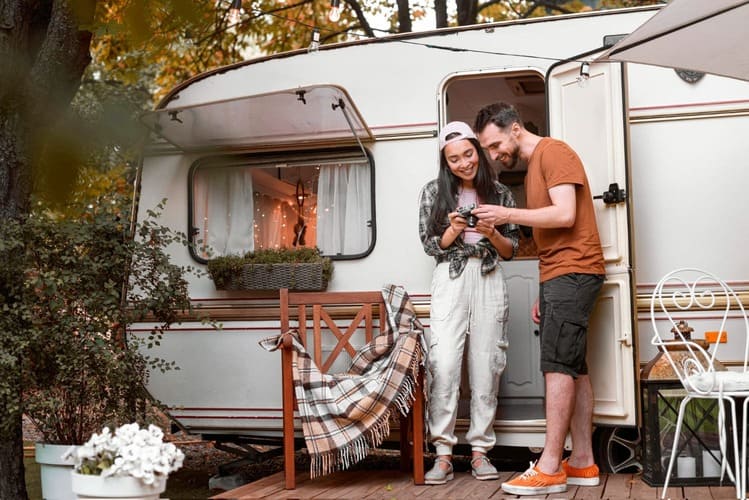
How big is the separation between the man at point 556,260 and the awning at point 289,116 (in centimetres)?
110

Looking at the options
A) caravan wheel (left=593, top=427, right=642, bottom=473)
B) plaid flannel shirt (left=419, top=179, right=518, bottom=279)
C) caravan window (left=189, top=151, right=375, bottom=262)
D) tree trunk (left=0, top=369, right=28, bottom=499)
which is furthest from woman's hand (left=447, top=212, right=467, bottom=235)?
tree trunk (left=0, top=369, right=28, bottom=499)

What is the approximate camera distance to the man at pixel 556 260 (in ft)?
14.6

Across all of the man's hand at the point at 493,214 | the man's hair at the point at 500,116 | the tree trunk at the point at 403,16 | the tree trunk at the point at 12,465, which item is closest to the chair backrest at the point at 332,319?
the man's hand at the point at 493,214

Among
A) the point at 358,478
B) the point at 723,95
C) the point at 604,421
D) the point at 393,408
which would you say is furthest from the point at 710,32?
the point at 358,478

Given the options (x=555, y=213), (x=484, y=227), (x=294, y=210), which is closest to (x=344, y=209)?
(x=294, y=210)

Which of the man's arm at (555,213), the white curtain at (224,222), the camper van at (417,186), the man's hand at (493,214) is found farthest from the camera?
the white curtain at (224,222)

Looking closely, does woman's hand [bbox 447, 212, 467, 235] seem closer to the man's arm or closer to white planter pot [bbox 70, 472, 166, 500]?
the man's arm

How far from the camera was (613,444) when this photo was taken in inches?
209

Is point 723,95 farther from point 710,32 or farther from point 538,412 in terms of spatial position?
point 538,412

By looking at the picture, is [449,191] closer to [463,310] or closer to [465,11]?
[463,310]

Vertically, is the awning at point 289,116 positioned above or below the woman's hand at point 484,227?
above

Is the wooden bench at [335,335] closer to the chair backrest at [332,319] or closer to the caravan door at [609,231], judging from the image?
the chair backrest at [332,319]

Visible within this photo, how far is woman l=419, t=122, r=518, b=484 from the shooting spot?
4930mm

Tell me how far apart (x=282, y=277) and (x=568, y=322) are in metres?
1.89
